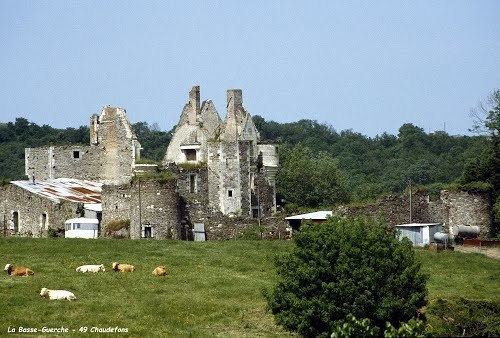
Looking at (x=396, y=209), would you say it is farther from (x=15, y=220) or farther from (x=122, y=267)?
(x=122, y=267)

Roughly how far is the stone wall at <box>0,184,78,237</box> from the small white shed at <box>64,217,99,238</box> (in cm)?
→ 176

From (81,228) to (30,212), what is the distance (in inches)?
172

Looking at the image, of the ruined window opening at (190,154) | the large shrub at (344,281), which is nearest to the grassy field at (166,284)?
the large shrub at (344,281)

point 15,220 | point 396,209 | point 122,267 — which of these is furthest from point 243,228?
point 122,267

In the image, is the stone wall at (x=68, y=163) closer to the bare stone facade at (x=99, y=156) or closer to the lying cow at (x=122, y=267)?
the bare stone facade at (x=99, y=156)

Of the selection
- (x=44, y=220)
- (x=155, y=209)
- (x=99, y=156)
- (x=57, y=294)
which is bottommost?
(x=57, y=294)

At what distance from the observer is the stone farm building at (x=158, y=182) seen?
61.0m

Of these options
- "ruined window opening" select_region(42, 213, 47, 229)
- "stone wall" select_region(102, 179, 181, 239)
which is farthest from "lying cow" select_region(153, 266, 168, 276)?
"ruined window opening" select_region(42, 213, 47, 229)

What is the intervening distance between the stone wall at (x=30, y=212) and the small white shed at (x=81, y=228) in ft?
5.78

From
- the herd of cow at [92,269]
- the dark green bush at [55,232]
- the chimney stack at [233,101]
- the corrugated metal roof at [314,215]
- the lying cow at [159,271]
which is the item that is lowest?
the lying cow at [159,271]

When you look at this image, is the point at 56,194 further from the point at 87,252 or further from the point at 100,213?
the point at 87,252

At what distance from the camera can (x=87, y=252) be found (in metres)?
52.7

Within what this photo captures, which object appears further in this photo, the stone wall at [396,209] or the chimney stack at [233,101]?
the chimney stack at [233,101]

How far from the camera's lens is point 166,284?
46344 mm
